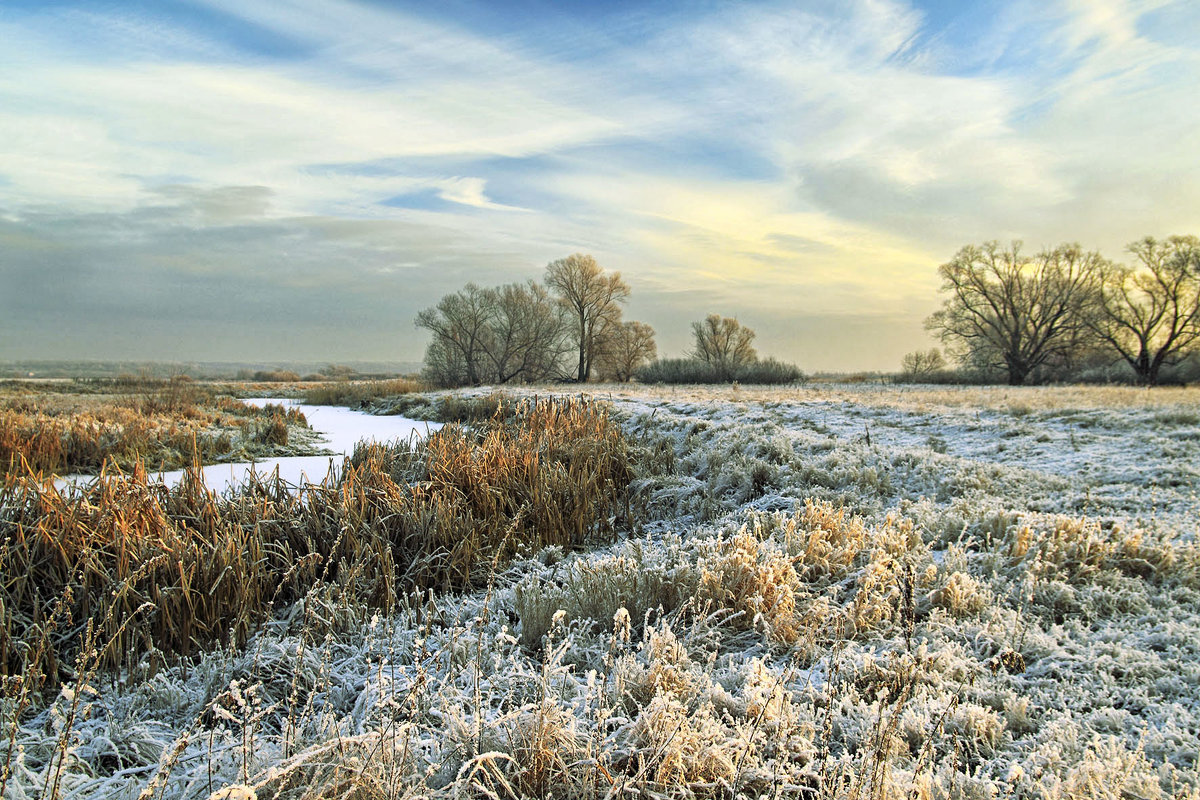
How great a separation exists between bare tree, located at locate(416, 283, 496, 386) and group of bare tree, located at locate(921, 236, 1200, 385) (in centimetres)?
2944

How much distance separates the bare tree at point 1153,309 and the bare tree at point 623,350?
2840 centimetres

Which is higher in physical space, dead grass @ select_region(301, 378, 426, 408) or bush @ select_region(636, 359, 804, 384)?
bush @ select_region(636, 359, 804, 384)

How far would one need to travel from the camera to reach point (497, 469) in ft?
20.6

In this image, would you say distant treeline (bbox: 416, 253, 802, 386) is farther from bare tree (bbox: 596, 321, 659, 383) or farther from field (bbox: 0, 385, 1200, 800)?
field (bbox: 0, 385, 1200, 800)

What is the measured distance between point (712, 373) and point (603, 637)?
32496mm

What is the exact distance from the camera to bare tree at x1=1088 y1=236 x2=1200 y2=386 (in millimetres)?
31000

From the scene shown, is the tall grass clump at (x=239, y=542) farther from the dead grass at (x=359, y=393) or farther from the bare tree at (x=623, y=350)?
the bare tree at (x=623, y=350)

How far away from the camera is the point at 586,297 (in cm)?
4222

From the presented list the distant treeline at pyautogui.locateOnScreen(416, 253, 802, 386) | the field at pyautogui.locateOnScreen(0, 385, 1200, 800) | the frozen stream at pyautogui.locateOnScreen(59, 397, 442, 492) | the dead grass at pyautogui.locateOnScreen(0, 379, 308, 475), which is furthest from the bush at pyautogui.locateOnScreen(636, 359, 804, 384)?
the field at pyautogui.locateOnScreen(0, 385, 1200, 800)

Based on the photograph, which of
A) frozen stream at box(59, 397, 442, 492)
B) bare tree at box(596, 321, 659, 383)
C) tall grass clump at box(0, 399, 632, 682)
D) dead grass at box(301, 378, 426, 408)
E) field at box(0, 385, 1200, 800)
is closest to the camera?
field at box(0, 385, 1200, 800)

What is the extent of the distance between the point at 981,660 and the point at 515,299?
3681 cm

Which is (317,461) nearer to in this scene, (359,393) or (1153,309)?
(359,393)

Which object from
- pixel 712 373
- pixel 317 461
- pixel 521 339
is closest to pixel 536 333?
pixel 521 339

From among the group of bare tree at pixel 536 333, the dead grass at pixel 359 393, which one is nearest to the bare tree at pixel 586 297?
the group of bare tree at pixel 536 333
